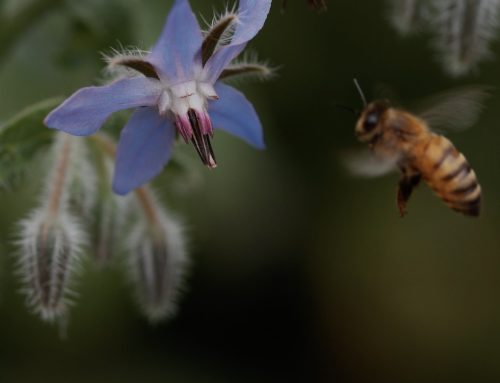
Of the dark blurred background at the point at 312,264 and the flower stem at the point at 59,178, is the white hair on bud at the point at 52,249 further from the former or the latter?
the dark blurred background at the point at 312,264

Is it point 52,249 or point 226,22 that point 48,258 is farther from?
point 226,22

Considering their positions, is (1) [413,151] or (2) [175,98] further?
(1) [413,151]

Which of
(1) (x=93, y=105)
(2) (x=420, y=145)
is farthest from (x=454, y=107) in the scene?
(1) (x=93, y=105)

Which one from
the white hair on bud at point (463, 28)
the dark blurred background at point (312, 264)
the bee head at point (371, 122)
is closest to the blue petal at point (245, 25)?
the bee head at point (371, 122)

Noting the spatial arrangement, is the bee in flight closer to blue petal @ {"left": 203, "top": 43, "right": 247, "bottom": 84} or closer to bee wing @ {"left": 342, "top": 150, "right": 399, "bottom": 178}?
bee wing @ {"left": 342, "top": 150, "right": 399, "bottom": 178}

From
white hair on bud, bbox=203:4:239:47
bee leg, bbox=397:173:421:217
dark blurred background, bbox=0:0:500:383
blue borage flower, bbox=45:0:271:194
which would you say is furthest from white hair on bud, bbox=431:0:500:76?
dark blurred background, bbox=0:0:500:383

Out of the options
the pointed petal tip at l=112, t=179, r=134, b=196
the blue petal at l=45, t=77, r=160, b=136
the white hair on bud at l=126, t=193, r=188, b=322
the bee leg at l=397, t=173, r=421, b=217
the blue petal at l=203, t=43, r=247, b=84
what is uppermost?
the blue petal at l=45, t=77, r=160, b=136
